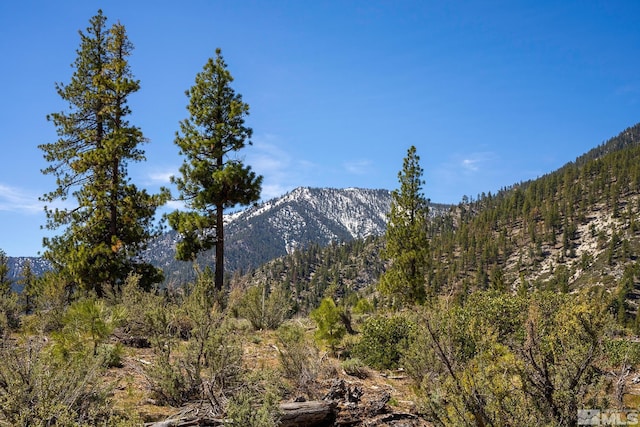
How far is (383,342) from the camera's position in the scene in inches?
406

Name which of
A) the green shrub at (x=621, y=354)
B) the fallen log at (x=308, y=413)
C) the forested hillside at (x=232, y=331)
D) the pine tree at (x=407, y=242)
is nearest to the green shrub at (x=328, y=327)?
the forested hillside at (x=232, y=331)

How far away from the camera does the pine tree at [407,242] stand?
22469mm

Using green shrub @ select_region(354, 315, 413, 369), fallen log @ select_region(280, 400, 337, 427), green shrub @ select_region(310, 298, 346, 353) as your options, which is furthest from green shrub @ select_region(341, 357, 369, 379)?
fallen log @ select_region(280, 400, 337, 427)

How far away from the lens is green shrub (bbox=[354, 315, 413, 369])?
32.1ft

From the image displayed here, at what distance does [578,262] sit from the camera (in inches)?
5027

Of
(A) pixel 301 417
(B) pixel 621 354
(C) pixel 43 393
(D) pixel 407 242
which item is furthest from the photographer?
(D) pixel 407 242

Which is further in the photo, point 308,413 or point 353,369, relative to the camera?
point 353,369

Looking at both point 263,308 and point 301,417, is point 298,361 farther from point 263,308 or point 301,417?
point 263,308

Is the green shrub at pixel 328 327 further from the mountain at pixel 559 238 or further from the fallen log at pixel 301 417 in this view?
the mountain at pixel 559 238

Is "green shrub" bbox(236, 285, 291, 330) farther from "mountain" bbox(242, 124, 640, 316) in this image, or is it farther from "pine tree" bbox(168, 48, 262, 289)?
"mountain" bbox(242, 124, 640, 316)

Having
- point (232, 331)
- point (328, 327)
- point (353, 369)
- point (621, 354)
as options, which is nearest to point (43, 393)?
point (232, 331)

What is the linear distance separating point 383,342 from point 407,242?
13.0 meters

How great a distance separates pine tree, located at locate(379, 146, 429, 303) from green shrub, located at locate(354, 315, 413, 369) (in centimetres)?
1169

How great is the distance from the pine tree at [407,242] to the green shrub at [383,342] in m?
11.7
